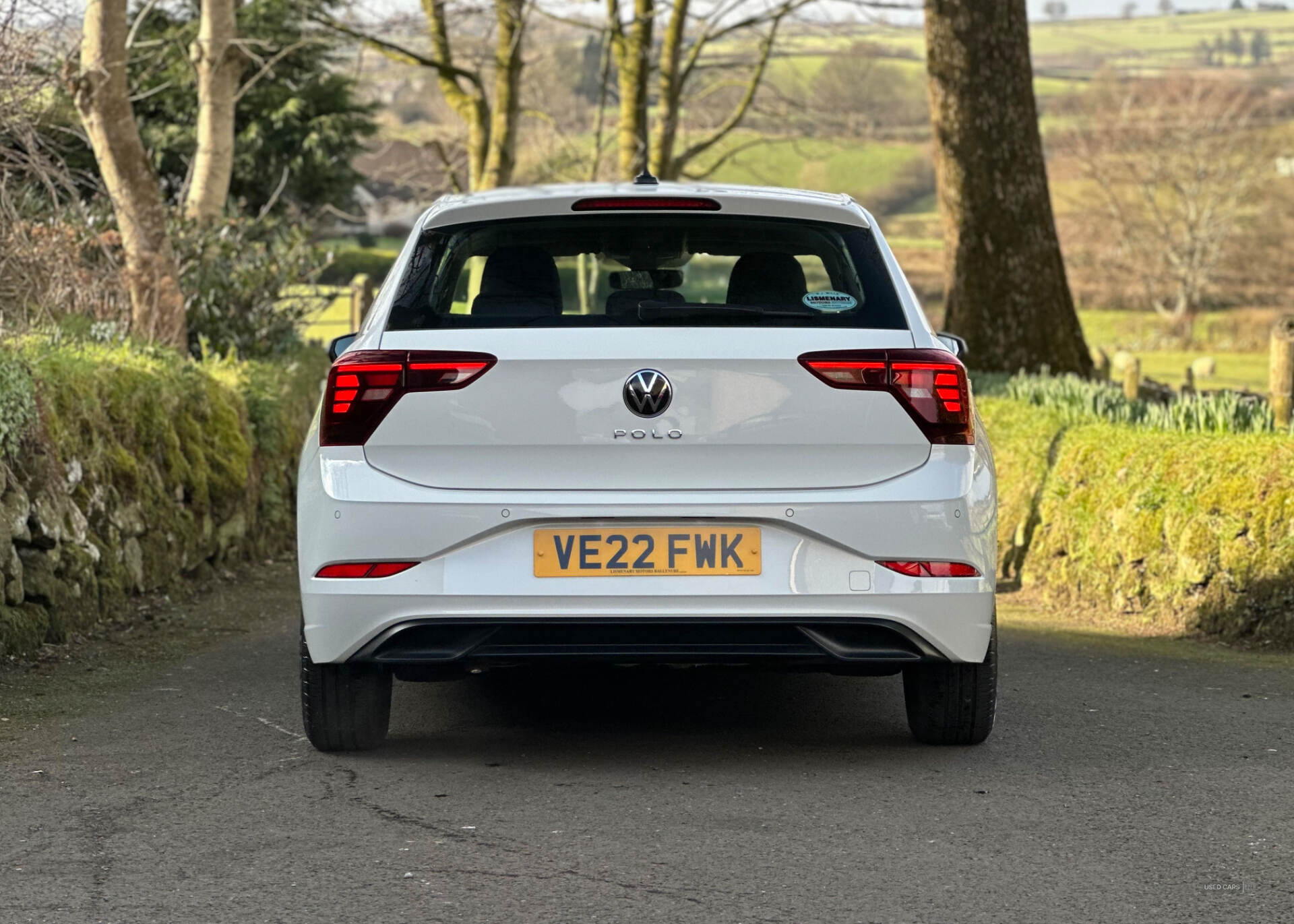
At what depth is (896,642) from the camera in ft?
17.1

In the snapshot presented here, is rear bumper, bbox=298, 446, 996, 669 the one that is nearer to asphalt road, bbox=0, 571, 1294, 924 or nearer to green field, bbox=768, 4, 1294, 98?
asphalt road, bbox=0, 571, 1294, 924

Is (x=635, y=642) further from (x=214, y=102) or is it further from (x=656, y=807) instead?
(x=214, y=102)

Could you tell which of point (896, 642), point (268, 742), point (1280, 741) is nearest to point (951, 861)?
point (896, 642)

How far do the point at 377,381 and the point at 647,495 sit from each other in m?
0.85

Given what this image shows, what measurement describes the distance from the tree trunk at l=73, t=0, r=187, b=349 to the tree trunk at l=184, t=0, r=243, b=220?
187 cm

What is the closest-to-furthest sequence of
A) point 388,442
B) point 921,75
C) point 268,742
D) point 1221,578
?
point 388,442, point 268,742, point 1221,578, point 921,75

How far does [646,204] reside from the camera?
566 centimetres

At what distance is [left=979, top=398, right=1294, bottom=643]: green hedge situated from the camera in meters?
8.20

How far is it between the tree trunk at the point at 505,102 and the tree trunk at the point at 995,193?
1260 centimetres

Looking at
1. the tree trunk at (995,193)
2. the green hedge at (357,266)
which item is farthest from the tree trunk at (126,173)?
the green hedge at (357,266)

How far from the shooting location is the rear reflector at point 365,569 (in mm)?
5109

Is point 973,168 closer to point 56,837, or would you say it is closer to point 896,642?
point 896,642

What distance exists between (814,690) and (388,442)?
255 centimetres

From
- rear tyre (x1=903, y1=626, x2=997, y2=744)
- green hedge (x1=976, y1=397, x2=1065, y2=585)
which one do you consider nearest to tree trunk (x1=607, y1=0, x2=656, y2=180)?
green hedge (x1=976, y1=397, x2=1065, y2=585)
